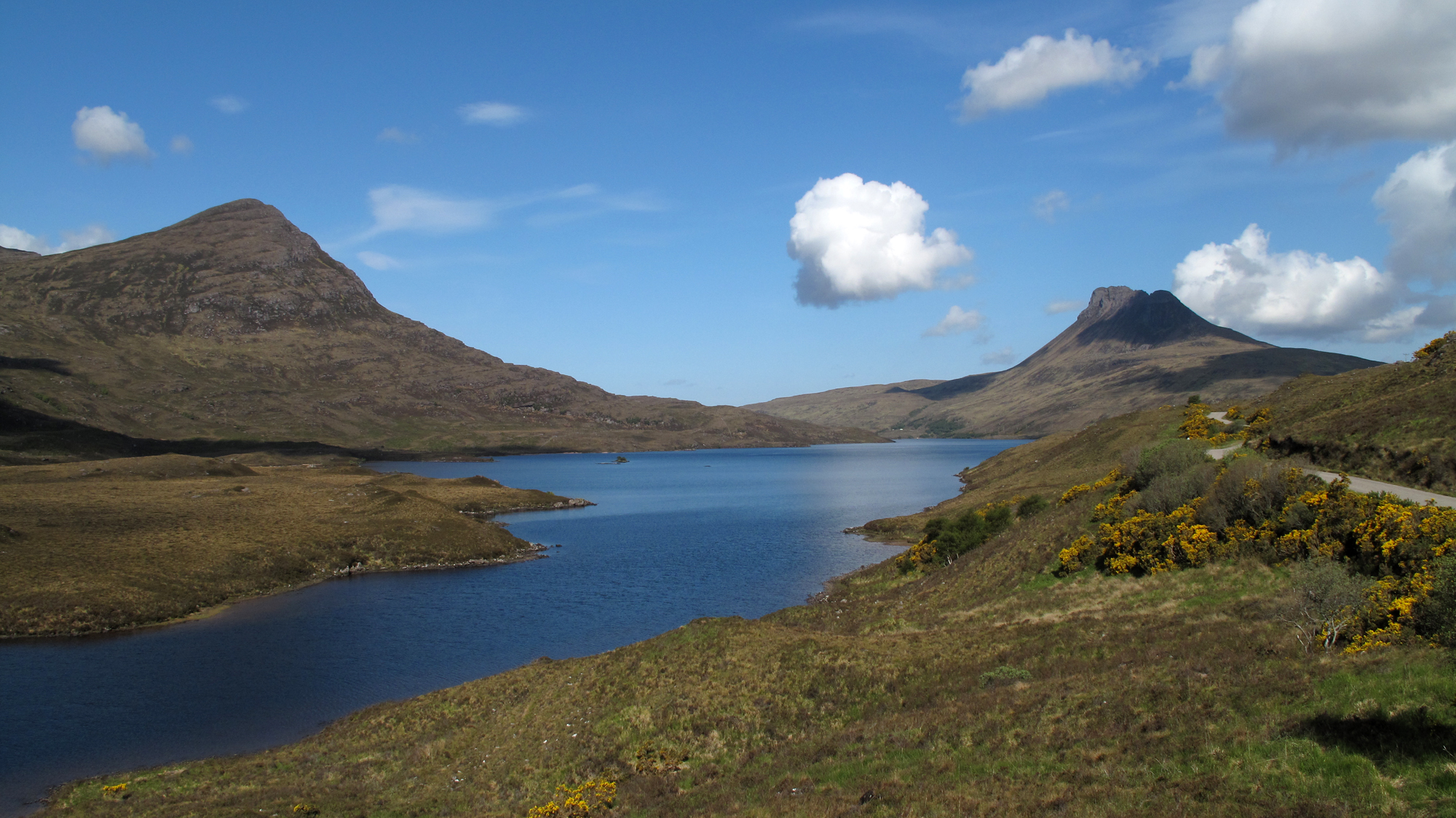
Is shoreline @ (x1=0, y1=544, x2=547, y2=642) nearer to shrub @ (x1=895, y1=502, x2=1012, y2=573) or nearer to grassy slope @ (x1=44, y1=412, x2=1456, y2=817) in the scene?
grassy slope @ (x1=44, y1=412, x2=1456, y2=817)

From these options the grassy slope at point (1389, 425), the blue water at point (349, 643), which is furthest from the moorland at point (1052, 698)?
the blue water at point (349, 643)

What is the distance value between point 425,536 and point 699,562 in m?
29.5

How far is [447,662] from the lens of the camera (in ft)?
142

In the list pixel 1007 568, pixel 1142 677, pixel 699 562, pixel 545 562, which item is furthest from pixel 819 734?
pixel 545 562

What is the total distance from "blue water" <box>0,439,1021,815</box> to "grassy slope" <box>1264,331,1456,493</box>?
109 feet

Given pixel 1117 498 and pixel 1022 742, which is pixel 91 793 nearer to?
pixel 1022 742

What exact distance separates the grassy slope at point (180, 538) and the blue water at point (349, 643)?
3353mm

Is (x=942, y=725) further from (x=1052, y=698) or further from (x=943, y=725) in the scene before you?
(x=1052, y=698)

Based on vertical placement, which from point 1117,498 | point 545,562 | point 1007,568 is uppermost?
point 1117,498

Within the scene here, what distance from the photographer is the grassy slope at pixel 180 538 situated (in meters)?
51.7

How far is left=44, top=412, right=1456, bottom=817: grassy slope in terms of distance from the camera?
41.7 feet

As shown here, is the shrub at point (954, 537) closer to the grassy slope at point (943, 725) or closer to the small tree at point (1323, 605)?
the grassy slope at point (943, 725)

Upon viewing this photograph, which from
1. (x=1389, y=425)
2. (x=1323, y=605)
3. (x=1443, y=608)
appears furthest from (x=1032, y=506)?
(x=1443, y=608)

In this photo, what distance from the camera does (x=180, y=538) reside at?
66.8 m
